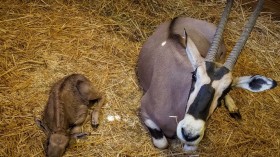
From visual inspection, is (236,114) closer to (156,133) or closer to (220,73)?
(156,133)

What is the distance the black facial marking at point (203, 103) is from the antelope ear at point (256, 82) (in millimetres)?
457

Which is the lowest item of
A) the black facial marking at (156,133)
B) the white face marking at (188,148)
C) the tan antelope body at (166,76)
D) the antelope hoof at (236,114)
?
the antelope hoof at (236,114)

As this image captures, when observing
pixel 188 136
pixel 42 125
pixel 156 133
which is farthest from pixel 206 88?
pixel 42 125

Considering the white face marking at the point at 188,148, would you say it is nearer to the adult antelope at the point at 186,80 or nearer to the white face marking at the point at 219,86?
the adult antelope at the point at 186,80

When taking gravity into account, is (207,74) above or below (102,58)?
above

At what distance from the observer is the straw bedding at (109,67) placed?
5113 mm

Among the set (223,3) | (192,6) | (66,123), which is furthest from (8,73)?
(223,3)

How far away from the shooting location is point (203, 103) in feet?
13.7

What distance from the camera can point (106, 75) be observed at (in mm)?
5934

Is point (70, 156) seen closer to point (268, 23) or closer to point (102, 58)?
point (102, 58)

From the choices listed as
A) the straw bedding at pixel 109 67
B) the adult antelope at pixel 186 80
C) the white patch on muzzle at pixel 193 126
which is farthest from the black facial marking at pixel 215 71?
the straw bedding at pixel 109 67

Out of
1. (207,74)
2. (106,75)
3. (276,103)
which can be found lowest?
(276,103)

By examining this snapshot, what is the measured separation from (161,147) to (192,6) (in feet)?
11.4

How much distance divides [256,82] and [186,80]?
0.88 m
